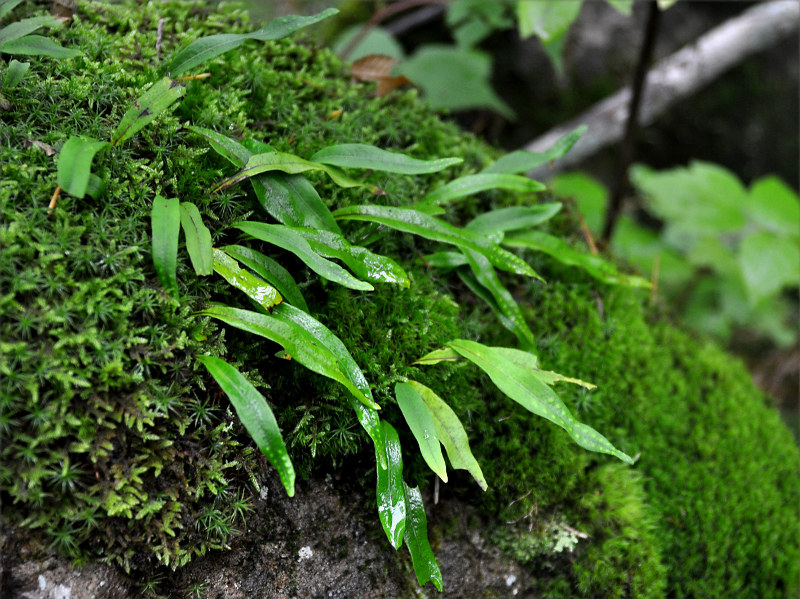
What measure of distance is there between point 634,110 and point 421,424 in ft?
8.78

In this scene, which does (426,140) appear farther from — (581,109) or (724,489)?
(581,109)

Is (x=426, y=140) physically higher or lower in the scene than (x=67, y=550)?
higher

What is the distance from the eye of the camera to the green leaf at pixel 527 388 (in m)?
1.51

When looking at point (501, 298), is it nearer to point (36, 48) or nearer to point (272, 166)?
point (272, 166)

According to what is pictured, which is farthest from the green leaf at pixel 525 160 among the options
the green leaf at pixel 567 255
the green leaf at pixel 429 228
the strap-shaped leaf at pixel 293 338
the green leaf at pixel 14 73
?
the green leaf at pixel 14 73

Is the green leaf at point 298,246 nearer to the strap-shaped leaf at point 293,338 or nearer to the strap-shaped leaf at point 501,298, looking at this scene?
the strap-shaped leaf at point 293,338

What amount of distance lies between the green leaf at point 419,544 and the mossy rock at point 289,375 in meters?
0.12

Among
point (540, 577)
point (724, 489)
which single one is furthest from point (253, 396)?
point (724, 489)

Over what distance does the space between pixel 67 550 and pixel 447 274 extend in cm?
136

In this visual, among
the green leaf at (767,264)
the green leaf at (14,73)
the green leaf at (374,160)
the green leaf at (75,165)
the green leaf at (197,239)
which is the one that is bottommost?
the green leaf at (767,264)

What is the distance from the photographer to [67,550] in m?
1.20

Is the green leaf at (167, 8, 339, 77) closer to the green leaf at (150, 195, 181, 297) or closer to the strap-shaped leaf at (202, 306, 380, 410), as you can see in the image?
the green leaf at (150, 195, 181, 297)

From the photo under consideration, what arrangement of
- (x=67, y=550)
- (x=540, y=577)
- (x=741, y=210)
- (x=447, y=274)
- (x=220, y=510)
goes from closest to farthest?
1. (x=67, y=550)
2. (x=220, y=510)
3. (x=540, y=577)
4. (x=447, y=274)
5. (x=741, y=210)

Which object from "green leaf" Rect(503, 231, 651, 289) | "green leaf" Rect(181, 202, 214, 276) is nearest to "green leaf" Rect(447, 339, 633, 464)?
"green leaf" Rect(503, 231, 651, 289)
